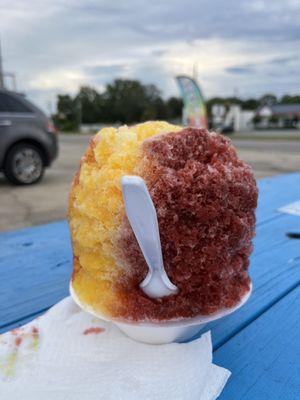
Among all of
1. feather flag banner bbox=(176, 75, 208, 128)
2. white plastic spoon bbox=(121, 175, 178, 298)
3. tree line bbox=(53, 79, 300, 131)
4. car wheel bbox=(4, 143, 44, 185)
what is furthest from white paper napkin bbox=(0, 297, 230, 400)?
tree line bbox=(53, 79, 300, 131)

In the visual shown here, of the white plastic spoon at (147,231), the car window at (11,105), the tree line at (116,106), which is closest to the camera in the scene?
the white plastic spoon at (147,231)

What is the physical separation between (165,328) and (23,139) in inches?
190

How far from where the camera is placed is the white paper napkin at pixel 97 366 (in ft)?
2.12

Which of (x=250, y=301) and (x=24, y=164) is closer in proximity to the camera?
(x=250, y=301)

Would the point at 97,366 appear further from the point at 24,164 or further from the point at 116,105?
the point at 116,105

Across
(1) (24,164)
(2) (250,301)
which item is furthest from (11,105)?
(2) (250,301)

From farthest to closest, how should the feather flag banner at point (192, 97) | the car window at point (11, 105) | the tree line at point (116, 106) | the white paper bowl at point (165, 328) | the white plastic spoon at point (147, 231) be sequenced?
the tree line at point (116, 106) < the feather flag banner at point (192, 97) < the car window at point (11, 105) < the white paper bowl at point (165, 328) < the white plastic spoon at point (147, 231)

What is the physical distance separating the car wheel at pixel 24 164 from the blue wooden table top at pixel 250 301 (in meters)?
3.58

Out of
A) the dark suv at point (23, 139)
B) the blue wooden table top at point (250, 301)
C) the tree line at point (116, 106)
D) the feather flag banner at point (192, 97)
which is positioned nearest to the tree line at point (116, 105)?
the tree line at point (116, 106)

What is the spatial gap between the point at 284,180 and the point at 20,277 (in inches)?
86.8

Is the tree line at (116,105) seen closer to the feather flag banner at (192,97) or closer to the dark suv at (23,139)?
the feather flag banner at (192,97)

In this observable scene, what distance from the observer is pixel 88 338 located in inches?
31.2

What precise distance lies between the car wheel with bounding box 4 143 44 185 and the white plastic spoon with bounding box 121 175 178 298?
15.5 feet

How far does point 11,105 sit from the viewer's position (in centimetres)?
504
